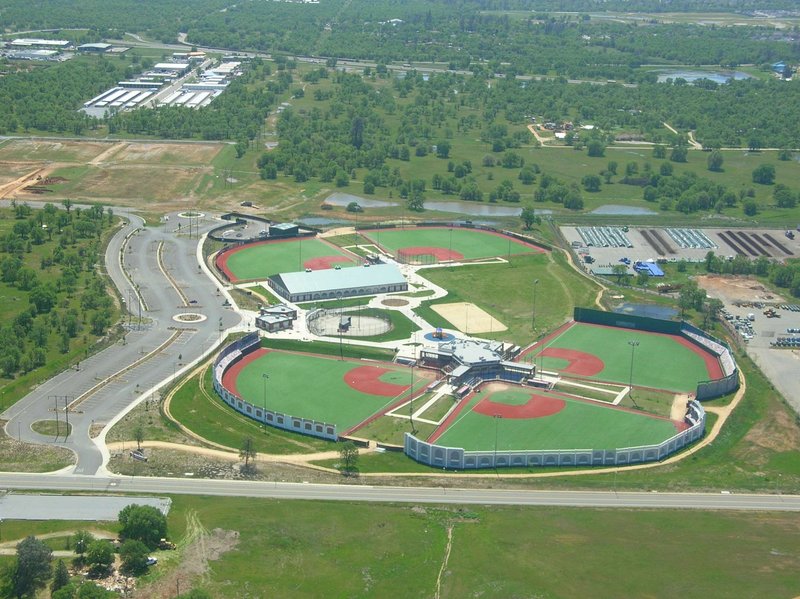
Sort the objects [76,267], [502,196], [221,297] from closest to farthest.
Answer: [221,297], [76,267], [502,196]

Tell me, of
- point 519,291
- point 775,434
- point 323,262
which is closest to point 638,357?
point 775,434

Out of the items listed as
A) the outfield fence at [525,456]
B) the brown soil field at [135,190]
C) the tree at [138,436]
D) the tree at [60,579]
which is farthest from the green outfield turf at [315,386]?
the brown soil field at [135,190]

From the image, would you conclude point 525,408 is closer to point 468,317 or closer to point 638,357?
point 638,357

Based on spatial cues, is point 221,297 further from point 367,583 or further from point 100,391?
point 367,583

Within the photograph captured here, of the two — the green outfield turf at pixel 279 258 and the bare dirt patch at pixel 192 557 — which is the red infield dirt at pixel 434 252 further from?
the bare dirt patch at pixel 192 557

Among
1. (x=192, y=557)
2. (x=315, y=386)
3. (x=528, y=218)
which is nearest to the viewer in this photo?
(x=192, y=557)

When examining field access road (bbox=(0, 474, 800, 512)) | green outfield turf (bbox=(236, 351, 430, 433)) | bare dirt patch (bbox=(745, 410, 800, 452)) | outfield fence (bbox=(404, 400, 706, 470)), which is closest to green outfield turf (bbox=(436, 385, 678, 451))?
outfield fence (bbox=(404, 400, 706, 470))

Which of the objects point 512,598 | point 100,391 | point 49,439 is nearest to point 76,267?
point 100,391
